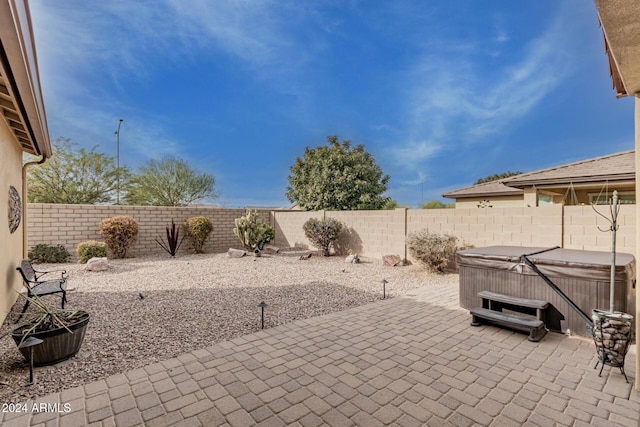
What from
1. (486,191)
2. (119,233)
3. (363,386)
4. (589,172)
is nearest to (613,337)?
(363,386)

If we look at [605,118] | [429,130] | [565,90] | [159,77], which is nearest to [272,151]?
[159,77]

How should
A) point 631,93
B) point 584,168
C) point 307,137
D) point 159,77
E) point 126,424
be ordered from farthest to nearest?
point 307,137 → point 159,77 → point 584,168 → point 631,93 → point 126,424

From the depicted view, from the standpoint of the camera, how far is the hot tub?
3.37 metres

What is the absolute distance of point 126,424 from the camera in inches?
81.4

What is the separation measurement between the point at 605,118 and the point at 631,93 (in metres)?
22.1

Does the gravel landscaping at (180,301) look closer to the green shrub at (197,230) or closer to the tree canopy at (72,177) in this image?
the green shrub at (197,230)

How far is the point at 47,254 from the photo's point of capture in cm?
915

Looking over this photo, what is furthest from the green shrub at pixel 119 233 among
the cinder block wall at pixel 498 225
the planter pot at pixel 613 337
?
the planter pot at pixel 613 337

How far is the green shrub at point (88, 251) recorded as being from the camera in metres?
9.01

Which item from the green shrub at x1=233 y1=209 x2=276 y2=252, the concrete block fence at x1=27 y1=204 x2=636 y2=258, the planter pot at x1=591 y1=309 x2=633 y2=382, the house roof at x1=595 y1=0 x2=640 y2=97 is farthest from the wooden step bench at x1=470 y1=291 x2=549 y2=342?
the green shrub at x1=233 y1=209 x2=276 y2=252

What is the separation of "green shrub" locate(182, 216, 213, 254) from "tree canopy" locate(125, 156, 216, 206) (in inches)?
275

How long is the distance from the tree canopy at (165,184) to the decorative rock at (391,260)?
14061 millimetres

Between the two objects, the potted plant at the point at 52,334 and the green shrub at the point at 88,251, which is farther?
the green shrub at the point at 88,251

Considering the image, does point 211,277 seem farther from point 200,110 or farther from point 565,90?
point 565,90
